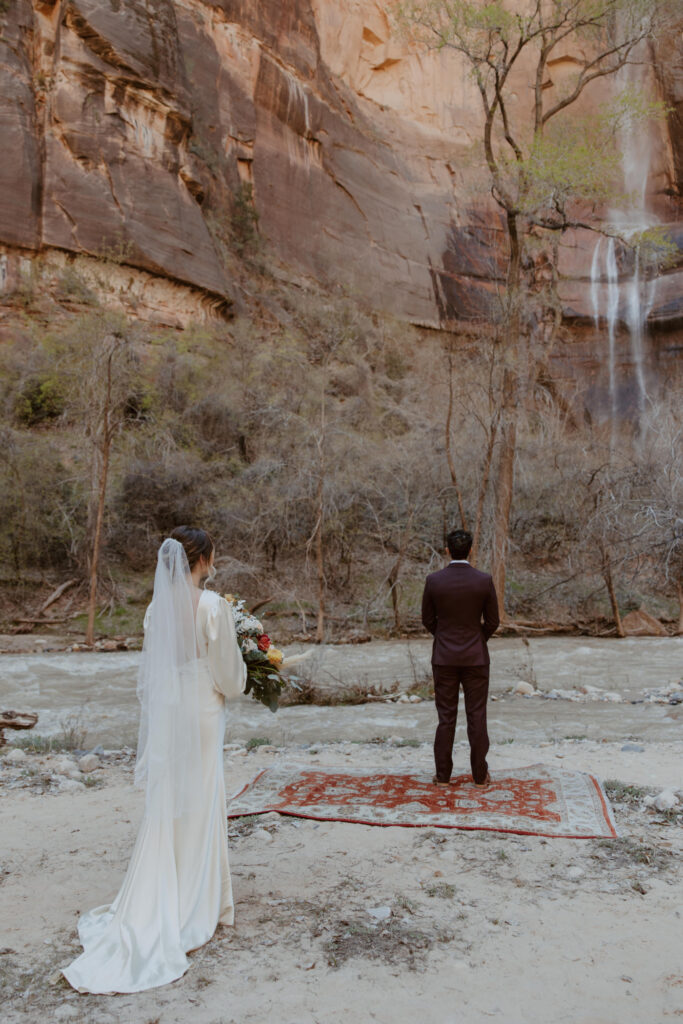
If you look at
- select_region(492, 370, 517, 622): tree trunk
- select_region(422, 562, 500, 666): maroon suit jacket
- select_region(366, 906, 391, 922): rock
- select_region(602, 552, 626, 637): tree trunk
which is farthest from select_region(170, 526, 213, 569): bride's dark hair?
select_region(602, 552, 626, 637): tree trunk

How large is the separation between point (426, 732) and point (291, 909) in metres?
4.95

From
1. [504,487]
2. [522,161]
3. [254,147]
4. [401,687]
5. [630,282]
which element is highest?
[254,147]

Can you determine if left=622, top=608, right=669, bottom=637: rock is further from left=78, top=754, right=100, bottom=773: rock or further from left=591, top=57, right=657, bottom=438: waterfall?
left=591, top=57, right=657, bottom=438: waterfall

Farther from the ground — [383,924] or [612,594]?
[612,594]

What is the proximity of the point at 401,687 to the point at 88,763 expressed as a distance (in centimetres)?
542

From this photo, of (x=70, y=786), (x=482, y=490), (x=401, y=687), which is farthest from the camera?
(x=482, y=490)

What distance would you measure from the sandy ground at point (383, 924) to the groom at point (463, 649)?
0.88m

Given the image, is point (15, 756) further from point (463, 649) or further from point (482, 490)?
point (482, 490)

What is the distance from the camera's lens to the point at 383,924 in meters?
3.37

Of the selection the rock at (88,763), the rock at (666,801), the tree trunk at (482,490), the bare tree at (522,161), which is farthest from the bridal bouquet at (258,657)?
the bare tree at (522,161)

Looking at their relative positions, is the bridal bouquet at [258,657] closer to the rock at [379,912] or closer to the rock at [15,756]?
the rock at [379,912]

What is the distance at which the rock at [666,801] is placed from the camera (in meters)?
4.87

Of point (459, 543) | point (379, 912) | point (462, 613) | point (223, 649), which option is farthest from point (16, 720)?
point (379, 912)

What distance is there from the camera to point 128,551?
1936 cm
